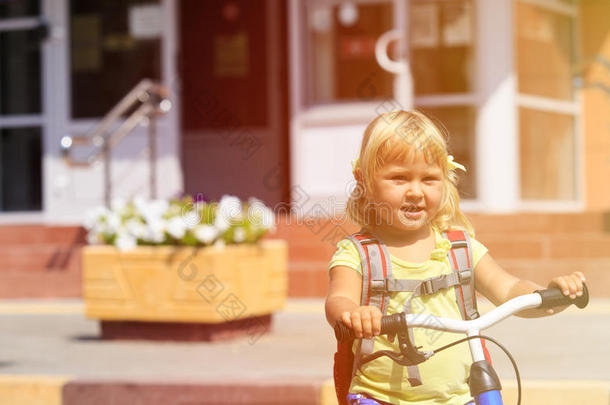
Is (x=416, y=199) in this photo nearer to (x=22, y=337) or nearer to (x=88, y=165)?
(x=22, y=337)

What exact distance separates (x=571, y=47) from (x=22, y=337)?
253 inches

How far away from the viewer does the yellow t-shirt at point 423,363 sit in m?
2.15

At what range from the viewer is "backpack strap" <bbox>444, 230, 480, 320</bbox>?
7.21 feet

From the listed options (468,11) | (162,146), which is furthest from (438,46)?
(162,146)

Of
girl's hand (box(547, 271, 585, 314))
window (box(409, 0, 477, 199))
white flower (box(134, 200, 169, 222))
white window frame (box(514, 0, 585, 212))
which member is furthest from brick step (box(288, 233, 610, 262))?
girl's hand (box(547, 271, 585, 314))


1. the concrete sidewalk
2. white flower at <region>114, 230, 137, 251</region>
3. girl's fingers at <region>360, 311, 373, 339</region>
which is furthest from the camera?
white flower at <region>114, 230, 137, 251</region>

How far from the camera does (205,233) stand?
215 inches

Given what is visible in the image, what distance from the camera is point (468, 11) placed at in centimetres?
880

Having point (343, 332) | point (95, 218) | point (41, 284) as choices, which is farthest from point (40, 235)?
point (343, 332)

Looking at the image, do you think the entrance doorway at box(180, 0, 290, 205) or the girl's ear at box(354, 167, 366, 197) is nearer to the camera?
the girl's ear at box(354, 167, 366, 197)

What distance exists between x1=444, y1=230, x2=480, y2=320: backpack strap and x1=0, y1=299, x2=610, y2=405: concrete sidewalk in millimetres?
1826

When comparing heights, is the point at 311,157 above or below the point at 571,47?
below

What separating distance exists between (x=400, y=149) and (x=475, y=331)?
473 millimetres

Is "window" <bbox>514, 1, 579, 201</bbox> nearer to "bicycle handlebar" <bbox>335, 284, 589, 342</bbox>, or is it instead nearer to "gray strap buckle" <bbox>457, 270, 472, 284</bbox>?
"gray strap buckle" <bbox>457, 270, 472, 284</bbox>
